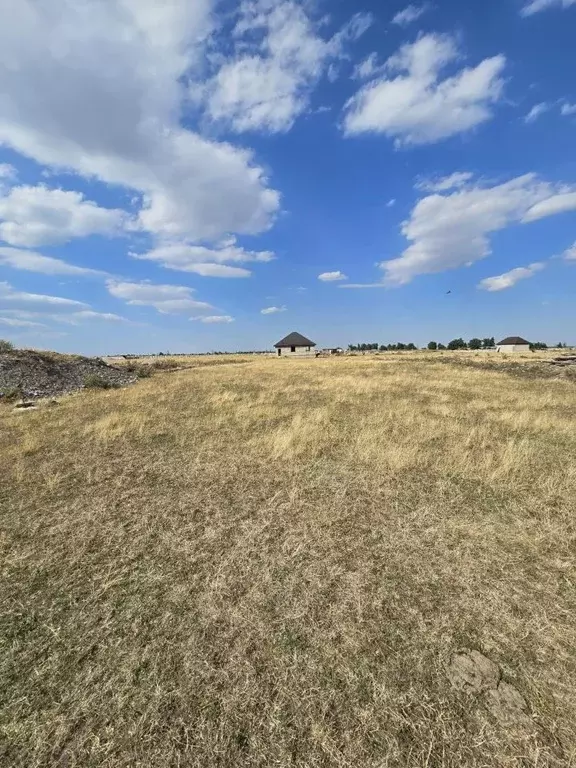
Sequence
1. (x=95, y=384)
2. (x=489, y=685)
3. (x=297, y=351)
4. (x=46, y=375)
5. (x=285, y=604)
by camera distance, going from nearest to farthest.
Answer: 1. (x=489, y=685)
2. (x=285, y=604)
3. (x=95, y=384)
4. (x=46, y=375)
5. (x=297, y=351)

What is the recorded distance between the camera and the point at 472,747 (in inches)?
108

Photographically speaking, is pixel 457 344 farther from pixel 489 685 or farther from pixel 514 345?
pixel 489 685

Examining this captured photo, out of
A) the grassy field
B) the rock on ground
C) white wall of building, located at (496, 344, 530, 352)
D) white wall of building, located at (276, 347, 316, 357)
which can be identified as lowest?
the rock on ground

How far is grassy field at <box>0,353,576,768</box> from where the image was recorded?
2.83 metres

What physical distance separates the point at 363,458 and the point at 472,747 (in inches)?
239

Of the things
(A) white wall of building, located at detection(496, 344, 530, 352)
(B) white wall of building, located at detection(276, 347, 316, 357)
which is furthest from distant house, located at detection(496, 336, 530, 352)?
(B) white wall of building, located at detection(276, 347, 316, 357)

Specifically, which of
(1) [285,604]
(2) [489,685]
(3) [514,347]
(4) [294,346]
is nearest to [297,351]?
(4) [294,346]

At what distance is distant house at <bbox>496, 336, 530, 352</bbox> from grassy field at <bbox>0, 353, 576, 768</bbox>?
3548 inches

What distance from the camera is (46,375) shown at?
2652 cm

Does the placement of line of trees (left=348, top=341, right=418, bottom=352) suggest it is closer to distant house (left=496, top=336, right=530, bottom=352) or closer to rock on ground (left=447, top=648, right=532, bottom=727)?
distant house (left=496, top=336, right=530, bottom=352)

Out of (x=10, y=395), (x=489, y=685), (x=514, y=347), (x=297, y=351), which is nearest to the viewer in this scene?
(x=489, y=685)

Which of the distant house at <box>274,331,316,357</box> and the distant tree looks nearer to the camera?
the distant house at <box>274,331,316,357</box>

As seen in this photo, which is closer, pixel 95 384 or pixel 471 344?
pixel 95 384

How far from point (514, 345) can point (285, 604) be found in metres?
102
